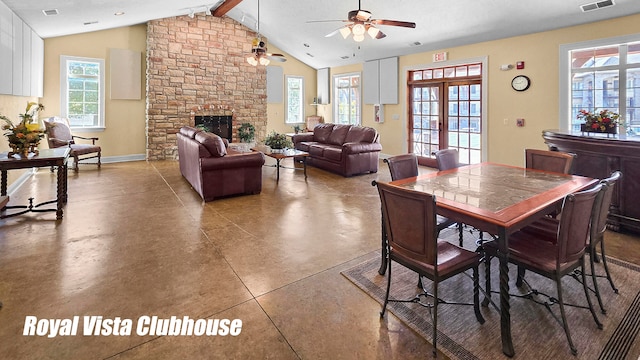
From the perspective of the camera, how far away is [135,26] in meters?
8.43

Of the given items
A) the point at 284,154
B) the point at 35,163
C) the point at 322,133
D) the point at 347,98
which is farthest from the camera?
the point at 347,98

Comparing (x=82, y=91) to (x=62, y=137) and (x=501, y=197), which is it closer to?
(x=62, y=137)

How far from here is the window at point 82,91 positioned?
7.71m

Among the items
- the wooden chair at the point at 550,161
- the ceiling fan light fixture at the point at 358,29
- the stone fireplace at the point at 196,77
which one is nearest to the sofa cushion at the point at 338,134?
the stone fireplace at the point at 196,77

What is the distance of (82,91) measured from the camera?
314 inches

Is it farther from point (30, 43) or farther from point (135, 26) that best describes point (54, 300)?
point (135, 26)

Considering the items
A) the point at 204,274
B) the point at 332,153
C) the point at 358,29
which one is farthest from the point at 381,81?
the point at 204,274

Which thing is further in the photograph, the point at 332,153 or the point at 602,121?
the point at 332,153

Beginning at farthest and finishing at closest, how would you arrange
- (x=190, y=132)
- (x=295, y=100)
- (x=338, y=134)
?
(x=295, y=100) → (x=338, y=134) → (x=190, y=132)

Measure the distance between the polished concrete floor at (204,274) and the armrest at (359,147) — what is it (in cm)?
160

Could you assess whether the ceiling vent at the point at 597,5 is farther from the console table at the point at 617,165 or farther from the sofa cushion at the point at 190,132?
the sofa cushion at the point at 190,132

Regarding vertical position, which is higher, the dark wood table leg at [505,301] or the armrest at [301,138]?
the armrest at [301,138]

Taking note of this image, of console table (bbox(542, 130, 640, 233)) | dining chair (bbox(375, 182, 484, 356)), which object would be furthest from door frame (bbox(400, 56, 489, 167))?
dining chair (bbox(375, 182, 484, 356))

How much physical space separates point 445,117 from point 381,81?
2031 millimetres
